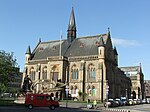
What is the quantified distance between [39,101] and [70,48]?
149 ft

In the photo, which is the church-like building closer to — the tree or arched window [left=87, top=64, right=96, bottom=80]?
arched window [left=87, top=64, right=96, bottom=80]

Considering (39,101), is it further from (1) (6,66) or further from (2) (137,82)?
(2) (137,82)

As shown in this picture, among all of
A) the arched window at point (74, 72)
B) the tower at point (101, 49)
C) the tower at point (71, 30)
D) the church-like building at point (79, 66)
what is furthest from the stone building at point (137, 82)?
the tower at point (101, 49)

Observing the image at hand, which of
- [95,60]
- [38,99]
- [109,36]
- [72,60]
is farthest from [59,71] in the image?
[38,99]

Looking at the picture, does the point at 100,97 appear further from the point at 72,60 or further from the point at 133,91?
the point at 133,91

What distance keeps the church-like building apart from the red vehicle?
31.1 m

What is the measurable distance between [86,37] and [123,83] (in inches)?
1028

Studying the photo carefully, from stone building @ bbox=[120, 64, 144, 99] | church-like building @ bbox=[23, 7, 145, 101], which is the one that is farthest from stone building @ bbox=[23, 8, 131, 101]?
stone building @ bbox=[120, 64, 144, 99]

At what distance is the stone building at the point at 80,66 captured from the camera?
73.6 meters

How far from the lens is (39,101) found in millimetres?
39906

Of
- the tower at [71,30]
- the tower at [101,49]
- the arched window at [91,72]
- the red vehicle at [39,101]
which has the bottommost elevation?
the red vehicle at [39,101]

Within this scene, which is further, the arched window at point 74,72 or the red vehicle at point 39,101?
the arched window at point 74,72

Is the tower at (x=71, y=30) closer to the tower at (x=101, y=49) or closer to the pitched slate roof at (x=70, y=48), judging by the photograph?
the pitched slate roof at (x=70, y=48)

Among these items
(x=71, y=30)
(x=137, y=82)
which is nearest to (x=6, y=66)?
(x=71, y=30)
